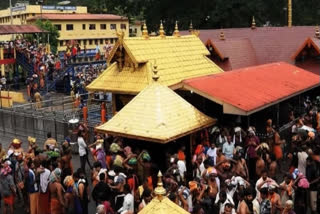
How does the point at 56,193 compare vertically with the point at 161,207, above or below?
below

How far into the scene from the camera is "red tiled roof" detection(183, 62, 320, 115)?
48.9ft

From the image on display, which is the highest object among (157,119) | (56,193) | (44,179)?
(157,119)

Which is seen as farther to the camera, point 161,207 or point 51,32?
point 51,32

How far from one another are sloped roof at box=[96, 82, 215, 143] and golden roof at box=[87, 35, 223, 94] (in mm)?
2687

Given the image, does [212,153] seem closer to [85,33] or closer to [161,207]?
[161,207]

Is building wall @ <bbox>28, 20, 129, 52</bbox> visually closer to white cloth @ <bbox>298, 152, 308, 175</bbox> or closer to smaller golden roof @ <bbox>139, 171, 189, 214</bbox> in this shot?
white cloth @ <bbox>298, 152, 308, 175</bbox>

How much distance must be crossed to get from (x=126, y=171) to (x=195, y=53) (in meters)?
10.5

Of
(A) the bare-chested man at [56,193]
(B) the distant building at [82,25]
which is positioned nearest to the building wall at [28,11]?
(B) the distant building at [82,25]

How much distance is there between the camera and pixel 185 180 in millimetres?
11953

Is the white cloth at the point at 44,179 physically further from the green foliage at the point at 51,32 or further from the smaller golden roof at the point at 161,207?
the green foliage at the point at 51,32

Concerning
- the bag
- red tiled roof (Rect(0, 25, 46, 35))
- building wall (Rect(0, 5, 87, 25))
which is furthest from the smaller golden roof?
building wall (Rect(0, 5, 87, 25))

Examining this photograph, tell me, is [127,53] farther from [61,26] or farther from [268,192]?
[61,26]

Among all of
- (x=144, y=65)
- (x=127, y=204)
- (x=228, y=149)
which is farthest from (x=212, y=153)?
(x=144, y=65)

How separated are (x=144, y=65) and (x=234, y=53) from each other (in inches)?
343
